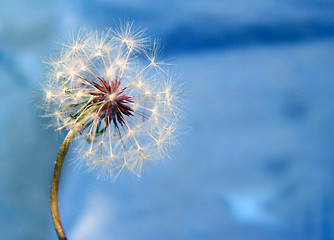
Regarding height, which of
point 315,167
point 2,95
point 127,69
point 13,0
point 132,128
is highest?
point 13,0

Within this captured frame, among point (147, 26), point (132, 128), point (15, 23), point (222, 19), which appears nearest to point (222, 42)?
point (222, 19)

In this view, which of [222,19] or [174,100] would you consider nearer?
[174,100]

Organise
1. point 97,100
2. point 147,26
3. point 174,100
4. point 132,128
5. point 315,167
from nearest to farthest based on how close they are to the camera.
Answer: point 97,100 → point 132,128 → point 174,100 → point 315,167 → point 147,26

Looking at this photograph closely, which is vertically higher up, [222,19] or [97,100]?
[222,19]

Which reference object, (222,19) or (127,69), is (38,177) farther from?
(222,19)

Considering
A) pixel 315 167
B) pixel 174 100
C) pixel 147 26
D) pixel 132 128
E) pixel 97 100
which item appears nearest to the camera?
pixel 97 100
